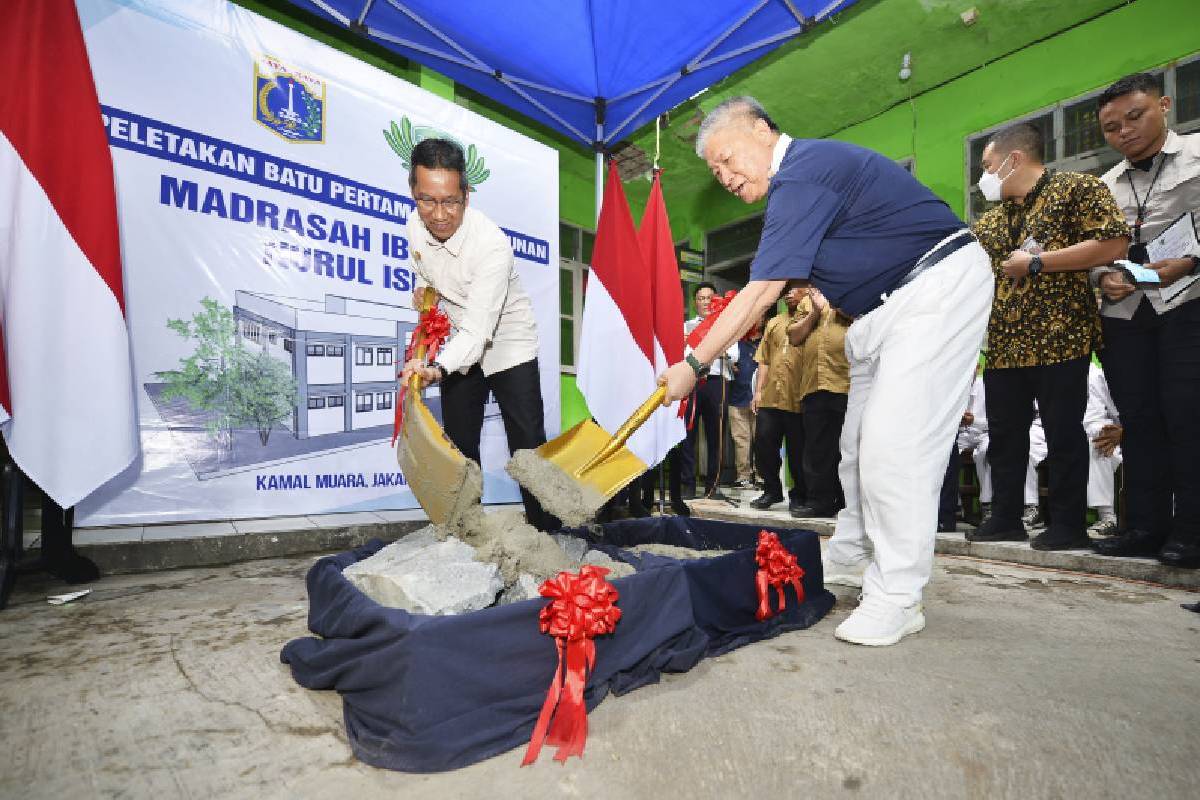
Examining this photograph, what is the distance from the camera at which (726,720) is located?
1055 millimetres

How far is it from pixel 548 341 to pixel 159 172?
2.38 meters

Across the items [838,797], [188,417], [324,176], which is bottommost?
[838,797]

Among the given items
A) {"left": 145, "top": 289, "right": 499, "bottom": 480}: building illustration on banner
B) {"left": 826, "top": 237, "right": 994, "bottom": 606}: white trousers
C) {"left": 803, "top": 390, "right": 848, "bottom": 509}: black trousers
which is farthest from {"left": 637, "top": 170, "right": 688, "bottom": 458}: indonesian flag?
{"left": 826, "top": 237, "right": 994, "bottom": 606}: white trousers

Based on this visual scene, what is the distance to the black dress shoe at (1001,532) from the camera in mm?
2625

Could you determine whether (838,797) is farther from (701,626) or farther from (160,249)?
(160,249)

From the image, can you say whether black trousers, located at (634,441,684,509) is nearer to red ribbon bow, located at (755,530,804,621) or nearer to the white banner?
the white banner

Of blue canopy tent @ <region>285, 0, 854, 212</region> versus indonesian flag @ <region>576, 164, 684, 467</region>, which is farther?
indonesian flag @ <region>576, 164, 684, 467</region>

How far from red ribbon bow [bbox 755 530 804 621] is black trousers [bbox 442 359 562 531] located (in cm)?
94

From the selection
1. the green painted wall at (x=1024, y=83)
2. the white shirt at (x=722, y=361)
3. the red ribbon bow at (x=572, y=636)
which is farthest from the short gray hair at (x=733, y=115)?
the green painted wall at (x=1024, y=83)

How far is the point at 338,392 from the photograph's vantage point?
3.26 metres

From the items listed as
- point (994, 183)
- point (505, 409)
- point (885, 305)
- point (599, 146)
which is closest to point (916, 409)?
point (885, 305)

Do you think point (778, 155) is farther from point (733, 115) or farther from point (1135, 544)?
point (1135, 544)

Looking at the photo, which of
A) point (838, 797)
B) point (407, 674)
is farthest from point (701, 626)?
point (407, 674)

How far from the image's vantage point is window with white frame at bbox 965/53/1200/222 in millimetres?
4004
